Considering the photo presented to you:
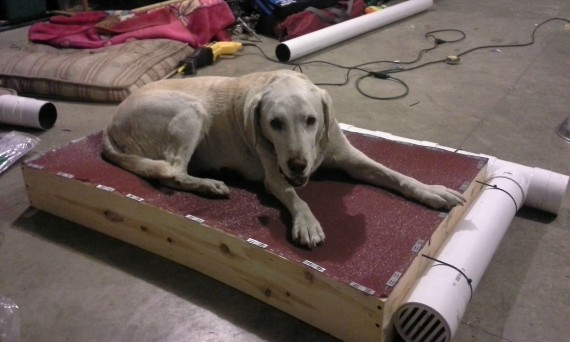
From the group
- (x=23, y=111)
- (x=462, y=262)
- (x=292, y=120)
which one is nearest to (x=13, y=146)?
(x=23, y=111)

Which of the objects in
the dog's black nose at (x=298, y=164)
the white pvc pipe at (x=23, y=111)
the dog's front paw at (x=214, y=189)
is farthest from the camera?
the white pvc pipe at (x=23, y=111)

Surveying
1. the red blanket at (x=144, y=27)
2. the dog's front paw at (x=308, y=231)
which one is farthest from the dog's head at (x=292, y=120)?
the red blanket at (x=144, y=27)

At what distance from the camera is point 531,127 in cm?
337

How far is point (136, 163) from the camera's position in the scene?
2365 millimetres

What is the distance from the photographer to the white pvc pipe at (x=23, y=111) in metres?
3.27

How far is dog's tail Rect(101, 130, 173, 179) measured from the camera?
2260 mm

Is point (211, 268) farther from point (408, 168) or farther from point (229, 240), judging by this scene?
point (408, 168)

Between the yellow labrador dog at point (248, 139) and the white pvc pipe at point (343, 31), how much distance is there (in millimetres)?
2290

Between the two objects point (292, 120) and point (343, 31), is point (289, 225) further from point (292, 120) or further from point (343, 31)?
point (343, 31)

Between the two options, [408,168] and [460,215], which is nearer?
[460,215]

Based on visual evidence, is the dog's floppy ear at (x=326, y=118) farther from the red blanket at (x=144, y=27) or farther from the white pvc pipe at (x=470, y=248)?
the red blanket at (x=144, y=27)

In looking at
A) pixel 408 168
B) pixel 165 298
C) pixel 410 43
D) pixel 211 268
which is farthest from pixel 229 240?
pixel 410 43

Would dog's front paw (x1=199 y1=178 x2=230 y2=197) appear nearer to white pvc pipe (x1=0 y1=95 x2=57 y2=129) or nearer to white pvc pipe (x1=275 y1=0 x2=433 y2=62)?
white pvc pipe (x1=0 y1=95 x2=57 y2=129)

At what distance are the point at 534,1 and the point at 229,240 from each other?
21.5ft
